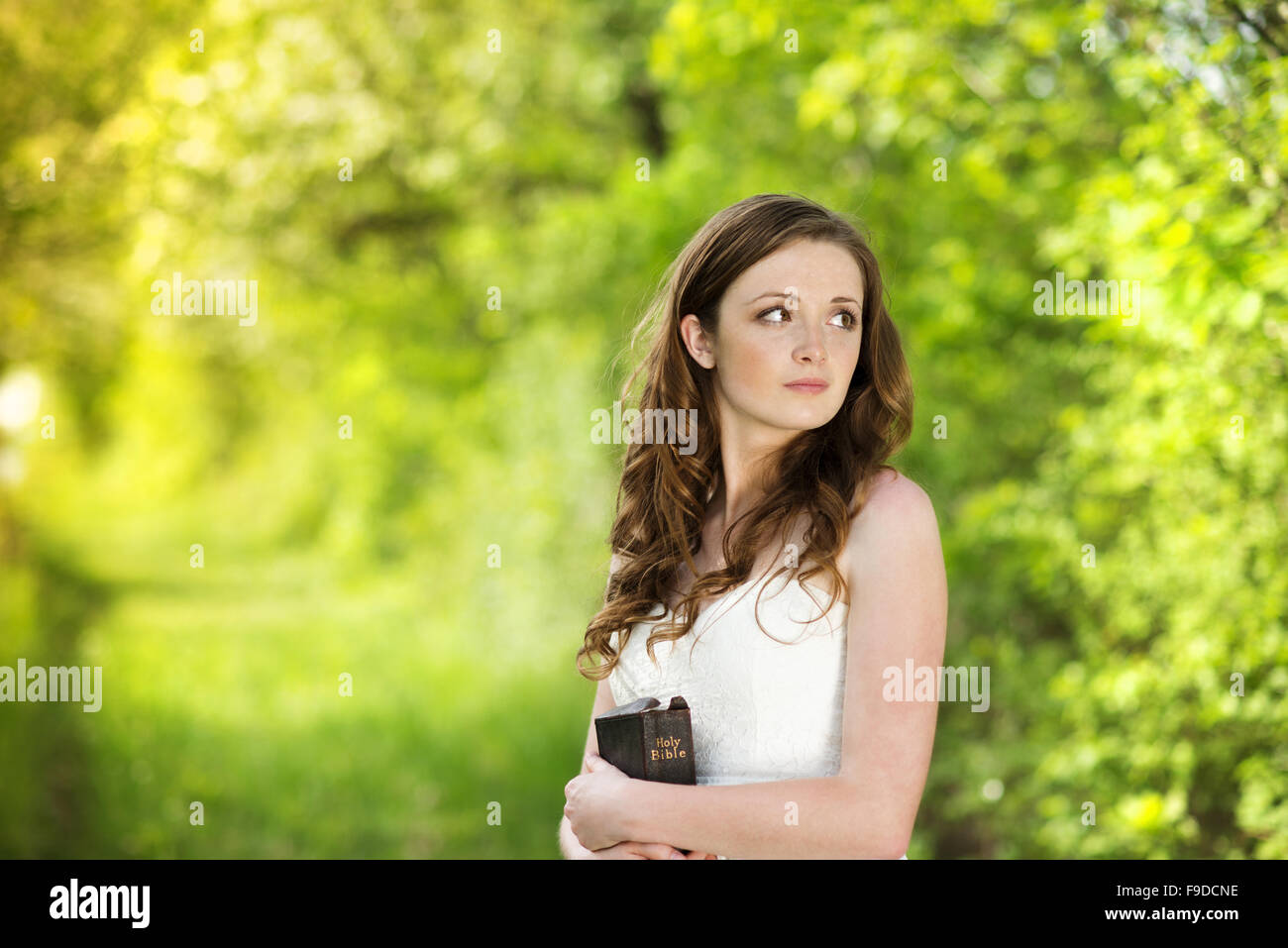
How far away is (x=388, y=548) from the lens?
1391cm

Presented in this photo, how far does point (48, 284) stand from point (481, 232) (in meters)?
3.58

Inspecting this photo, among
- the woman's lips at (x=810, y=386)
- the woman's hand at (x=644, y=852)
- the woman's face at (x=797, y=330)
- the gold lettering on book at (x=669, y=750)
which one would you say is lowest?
the woman's hand at (x=644, y=852)

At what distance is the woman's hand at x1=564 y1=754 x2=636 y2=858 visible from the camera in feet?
6.37

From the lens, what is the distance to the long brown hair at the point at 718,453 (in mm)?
2086

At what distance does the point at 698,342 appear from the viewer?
225 centimetres

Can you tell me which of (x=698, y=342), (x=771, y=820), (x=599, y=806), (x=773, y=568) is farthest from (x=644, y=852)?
(x=698, y=342)

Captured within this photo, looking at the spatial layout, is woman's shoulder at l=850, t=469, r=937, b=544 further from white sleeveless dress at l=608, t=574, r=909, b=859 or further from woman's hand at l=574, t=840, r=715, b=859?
woman's hand at l=574, t=840, r=715, b=859

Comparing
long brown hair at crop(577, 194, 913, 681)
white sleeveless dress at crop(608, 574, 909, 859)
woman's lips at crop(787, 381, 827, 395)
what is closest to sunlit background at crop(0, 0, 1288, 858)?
long brown hair at crop(577, 194, 913, 681)

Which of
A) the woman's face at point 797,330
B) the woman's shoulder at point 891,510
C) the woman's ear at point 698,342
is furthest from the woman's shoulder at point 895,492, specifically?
the woman's ear at point 698,342

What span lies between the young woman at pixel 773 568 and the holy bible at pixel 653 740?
4 cm

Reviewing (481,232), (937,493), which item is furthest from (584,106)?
Result: (937,493)

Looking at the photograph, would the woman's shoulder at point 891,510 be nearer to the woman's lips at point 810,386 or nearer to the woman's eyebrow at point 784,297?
the woman's lips at point 810,386

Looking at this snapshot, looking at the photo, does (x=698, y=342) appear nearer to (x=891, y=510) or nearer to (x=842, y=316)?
(x=842, y=316)

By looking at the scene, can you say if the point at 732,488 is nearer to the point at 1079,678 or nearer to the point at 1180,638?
the point at 1180,638
